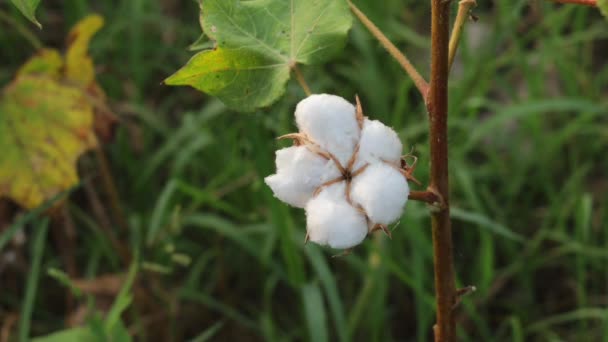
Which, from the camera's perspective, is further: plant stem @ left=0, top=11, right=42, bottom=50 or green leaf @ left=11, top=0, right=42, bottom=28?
plant stem @ left=0, top=11, right=42, bottom=50

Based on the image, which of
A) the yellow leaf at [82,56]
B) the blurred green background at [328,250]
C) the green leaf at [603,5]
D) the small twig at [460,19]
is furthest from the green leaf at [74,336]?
the green leaf at [603,5]

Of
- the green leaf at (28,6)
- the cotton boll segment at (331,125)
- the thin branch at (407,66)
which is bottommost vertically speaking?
the cotton boll segment at (331,125)

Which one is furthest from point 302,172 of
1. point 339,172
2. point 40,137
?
point 40,137

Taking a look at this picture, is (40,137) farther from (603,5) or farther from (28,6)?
(603,5)

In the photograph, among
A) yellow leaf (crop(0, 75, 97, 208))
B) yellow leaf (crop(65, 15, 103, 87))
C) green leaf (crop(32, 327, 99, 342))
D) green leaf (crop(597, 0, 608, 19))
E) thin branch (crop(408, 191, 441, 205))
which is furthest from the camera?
yellow leaf (crop(65, 15, 103, 87))

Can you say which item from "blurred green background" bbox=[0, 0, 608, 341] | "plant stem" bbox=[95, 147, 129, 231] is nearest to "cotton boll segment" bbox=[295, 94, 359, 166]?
"blurred green background" bbox=[0, 0, 608, 341]

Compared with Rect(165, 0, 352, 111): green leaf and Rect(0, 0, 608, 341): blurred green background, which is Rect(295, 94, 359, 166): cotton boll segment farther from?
Rect(0, 0, 608, 341): blurred green background

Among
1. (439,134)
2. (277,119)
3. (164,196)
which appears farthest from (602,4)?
(164,196)

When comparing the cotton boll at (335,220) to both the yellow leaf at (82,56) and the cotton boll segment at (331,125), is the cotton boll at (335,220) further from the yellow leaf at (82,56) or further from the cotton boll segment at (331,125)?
the yellow leaf at (82,56)

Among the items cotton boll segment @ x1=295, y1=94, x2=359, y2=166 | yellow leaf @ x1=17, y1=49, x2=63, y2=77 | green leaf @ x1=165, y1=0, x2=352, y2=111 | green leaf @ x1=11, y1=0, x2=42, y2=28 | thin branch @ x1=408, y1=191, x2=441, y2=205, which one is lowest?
thin branch @ x1=408, y1=191, x2=441, y2=205

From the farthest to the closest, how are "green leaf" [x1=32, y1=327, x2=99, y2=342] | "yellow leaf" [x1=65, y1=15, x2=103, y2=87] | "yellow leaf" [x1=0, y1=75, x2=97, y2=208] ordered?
"yellow leaf" [x1=65, y1=15, x2=103, y2=87]
"yellow leaf" [x1=0, y1=75, x2=97, y2=208]
"green leaf" [x1=32, y1=327, x2=99, y2=342]
